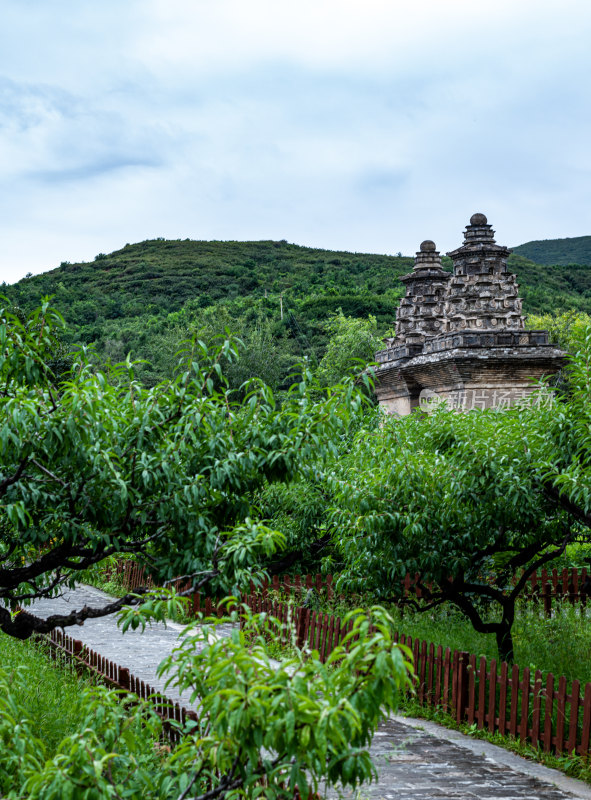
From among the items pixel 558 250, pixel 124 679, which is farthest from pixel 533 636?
pixel 558 250

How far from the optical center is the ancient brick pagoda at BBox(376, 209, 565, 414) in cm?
1816

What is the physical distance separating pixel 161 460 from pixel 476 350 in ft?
44.2

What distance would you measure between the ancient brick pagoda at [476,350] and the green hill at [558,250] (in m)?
111

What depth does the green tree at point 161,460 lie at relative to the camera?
536 centimetres

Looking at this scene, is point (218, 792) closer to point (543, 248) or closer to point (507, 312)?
point (507, 312)

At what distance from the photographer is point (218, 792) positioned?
3938 millimetres

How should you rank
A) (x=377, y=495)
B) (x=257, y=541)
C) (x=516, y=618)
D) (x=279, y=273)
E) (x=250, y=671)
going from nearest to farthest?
(x=250, y=671)
(x=257, y=541)
(x=377, y=495)
(x=516, y=618)
(x=279, y=273)

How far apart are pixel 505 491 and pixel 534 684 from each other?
1.97m

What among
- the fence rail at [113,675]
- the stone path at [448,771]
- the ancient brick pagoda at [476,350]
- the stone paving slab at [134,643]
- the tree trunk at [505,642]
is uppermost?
the ancient brick pagoda at [476,350]

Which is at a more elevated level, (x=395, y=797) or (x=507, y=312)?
(x=507, y=312)

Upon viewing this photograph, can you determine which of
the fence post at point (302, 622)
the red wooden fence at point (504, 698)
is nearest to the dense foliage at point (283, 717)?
the red wooden fence at point (504, 698)

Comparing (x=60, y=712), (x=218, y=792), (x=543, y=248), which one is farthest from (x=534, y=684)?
(x=543, y=248)

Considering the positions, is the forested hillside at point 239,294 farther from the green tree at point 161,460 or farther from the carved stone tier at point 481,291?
the green tree at point 161,460

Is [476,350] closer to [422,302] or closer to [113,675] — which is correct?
[422,302]
